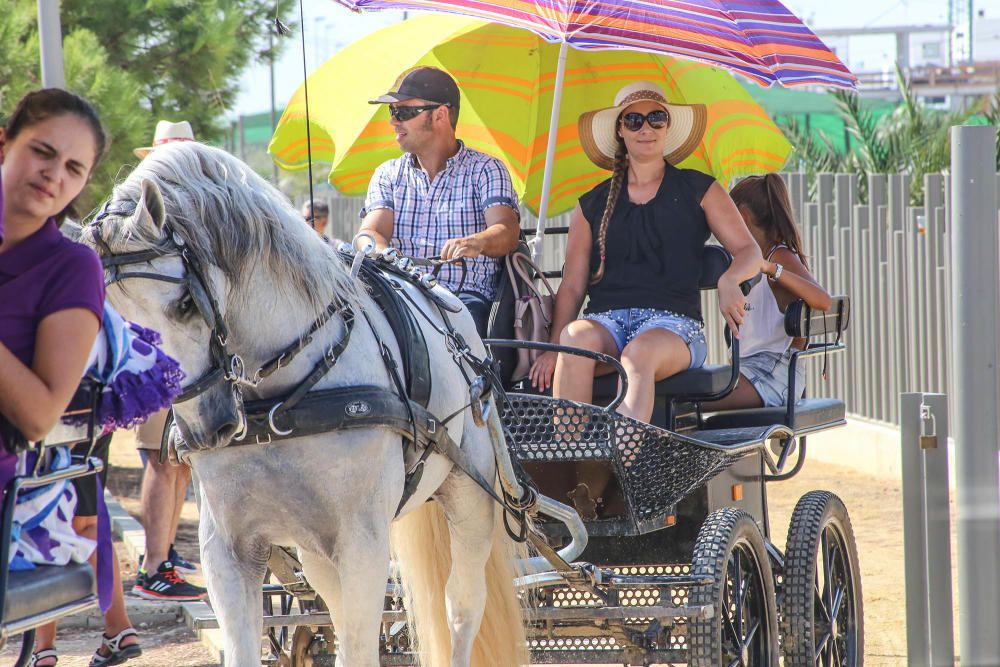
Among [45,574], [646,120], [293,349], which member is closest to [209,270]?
[293,349]

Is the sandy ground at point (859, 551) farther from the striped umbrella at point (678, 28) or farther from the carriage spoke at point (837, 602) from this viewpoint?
the striped umbrella at point (678, 28)

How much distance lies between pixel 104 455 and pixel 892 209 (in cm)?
636

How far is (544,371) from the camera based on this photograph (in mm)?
4559

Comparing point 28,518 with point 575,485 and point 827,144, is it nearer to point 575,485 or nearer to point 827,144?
point 575,485

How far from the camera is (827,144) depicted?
55.6ft

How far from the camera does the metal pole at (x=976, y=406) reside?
313 centimetres

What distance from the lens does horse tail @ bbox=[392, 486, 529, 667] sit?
4047mm

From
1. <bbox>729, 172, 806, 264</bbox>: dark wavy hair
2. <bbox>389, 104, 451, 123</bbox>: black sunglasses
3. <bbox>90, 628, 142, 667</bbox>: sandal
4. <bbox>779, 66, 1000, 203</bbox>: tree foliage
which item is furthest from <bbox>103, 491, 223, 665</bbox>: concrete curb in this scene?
<bbox>779, 66, 1000, 203</bbox>: tree foliage

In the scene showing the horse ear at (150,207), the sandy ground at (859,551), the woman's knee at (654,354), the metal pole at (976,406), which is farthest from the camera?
the sandy ground at (859,551)

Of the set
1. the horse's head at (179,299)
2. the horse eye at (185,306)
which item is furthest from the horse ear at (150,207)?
the horse eye at (185,306)

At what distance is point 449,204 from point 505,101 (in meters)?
1.53

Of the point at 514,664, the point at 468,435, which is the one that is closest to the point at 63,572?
the point at 468,435

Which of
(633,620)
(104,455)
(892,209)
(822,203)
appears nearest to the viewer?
(633,620)

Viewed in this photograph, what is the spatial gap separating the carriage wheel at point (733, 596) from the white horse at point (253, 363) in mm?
938
